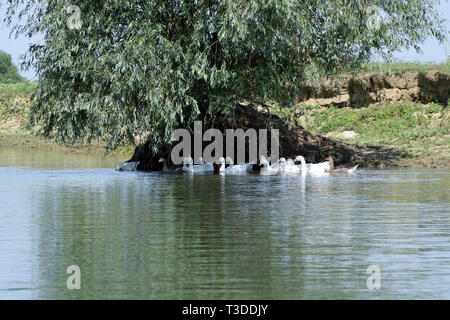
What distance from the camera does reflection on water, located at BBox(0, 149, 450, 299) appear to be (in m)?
10.5

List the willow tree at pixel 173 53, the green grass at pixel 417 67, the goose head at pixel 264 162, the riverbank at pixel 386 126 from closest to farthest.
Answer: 1. the willow tree at pixel 173 53
2. the goose head at pixel 264 162
3. the riverbank at pixel 386 126
4. the green grass at pixel 417 67

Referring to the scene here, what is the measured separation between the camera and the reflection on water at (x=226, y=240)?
1050 centimetres

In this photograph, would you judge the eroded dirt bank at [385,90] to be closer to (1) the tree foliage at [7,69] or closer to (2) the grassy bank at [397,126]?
(2) the grassy bank at [397,126]

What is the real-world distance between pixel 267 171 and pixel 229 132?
278cm

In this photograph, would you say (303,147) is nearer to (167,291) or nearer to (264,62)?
(264,62)

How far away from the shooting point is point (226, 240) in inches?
552

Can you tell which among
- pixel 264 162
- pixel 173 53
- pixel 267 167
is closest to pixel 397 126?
pixel 264 162

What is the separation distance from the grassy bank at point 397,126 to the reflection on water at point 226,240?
10277 millimetres

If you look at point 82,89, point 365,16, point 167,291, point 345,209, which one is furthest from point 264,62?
point 167,291

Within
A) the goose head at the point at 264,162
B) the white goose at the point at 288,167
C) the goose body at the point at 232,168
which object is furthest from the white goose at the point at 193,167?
the white goose at the point at 288,167

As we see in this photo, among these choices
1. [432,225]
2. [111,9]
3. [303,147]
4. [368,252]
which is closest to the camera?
[368,252]

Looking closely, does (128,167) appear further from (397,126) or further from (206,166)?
(397,126)

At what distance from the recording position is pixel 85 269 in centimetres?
1152

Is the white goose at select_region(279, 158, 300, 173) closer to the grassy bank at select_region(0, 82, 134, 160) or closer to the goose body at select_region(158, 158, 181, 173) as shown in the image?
the goose body at select_region(158, 158, 181, 173)
